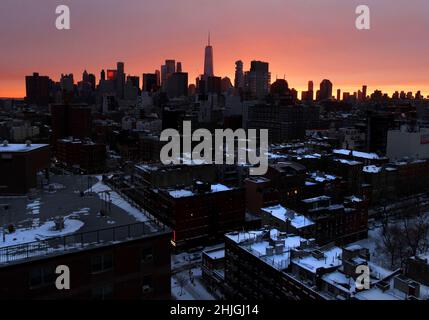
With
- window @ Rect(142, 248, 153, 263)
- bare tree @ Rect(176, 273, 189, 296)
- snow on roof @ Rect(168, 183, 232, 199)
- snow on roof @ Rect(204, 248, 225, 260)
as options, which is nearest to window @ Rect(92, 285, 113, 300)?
window @ Rect(142, 248, 153, 263)

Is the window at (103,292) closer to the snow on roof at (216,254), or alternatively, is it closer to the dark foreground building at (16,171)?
the dark foreground building at (16,171)

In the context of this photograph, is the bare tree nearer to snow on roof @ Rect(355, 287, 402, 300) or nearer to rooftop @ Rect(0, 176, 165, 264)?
snow on roof @ Rect(355, 287, 402, 300)

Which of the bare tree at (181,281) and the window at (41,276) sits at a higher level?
the window at (41,276)

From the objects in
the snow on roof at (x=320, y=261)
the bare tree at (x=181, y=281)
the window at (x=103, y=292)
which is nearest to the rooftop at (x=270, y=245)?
the snow on roof at (x=320, y=261)

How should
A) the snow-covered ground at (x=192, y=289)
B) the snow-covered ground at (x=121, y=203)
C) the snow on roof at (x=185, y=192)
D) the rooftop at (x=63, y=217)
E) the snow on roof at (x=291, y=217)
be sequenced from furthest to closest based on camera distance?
the snow on roof at (x=185, y=192)
the snow on roof at (x=291, y=217)
the snow-covered ground at (x=192, y=289)
the snow-covered ground at (x=121, y=203)
the rooftop at (x=63, y=217)

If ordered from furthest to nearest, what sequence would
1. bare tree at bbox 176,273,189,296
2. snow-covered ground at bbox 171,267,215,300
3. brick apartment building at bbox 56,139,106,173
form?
brick apartment building at bbox 56,139,106,173
bare tree at bbox 176,273,189,296
snow-covered ground at bbox 171,267,215,300

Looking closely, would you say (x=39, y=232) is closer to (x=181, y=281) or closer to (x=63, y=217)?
(x=63, y=217)
